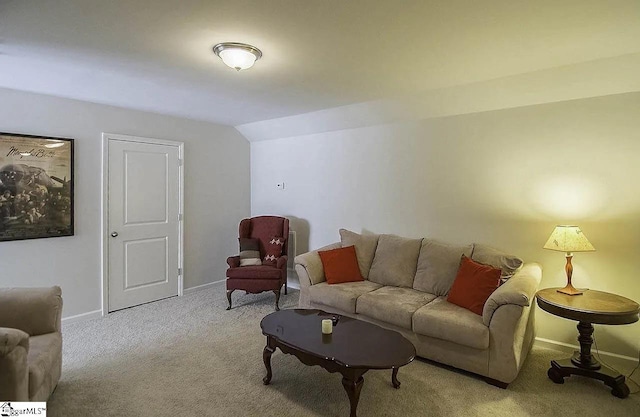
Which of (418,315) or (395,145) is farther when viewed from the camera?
(395,145)

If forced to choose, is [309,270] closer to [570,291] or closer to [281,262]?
[281,262]

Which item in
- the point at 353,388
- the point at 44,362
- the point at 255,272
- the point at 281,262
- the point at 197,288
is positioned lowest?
the point at 197,288

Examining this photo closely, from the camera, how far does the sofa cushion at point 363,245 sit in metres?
4.08

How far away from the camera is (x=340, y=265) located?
3924 mm

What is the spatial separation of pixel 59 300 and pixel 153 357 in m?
0.93

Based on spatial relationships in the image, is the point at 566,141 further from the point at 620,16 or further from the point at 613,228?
the point at 620,16

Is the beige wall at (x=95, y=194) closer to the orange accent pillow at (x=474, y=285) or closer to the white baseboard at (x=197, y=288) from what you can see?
the white baseboard at (x=197, y=288)

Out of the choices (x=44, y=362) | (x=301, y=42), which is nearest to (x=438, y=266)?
(x=301, y=42)

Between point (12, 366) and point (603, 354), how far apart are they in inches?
165

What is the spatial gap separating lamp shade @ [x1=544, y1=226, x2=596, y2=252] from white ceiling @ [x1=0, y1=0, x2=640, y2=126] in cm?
134

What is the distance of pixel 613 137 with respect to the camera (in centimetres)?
295

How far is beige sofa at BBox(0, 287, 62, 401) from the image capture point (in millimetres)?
1762

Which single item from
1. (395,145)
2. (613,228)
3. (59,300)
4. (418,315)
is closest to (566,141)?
(613,228)

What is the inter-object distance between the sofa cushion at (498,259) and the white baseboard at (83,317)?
415 centimetres
